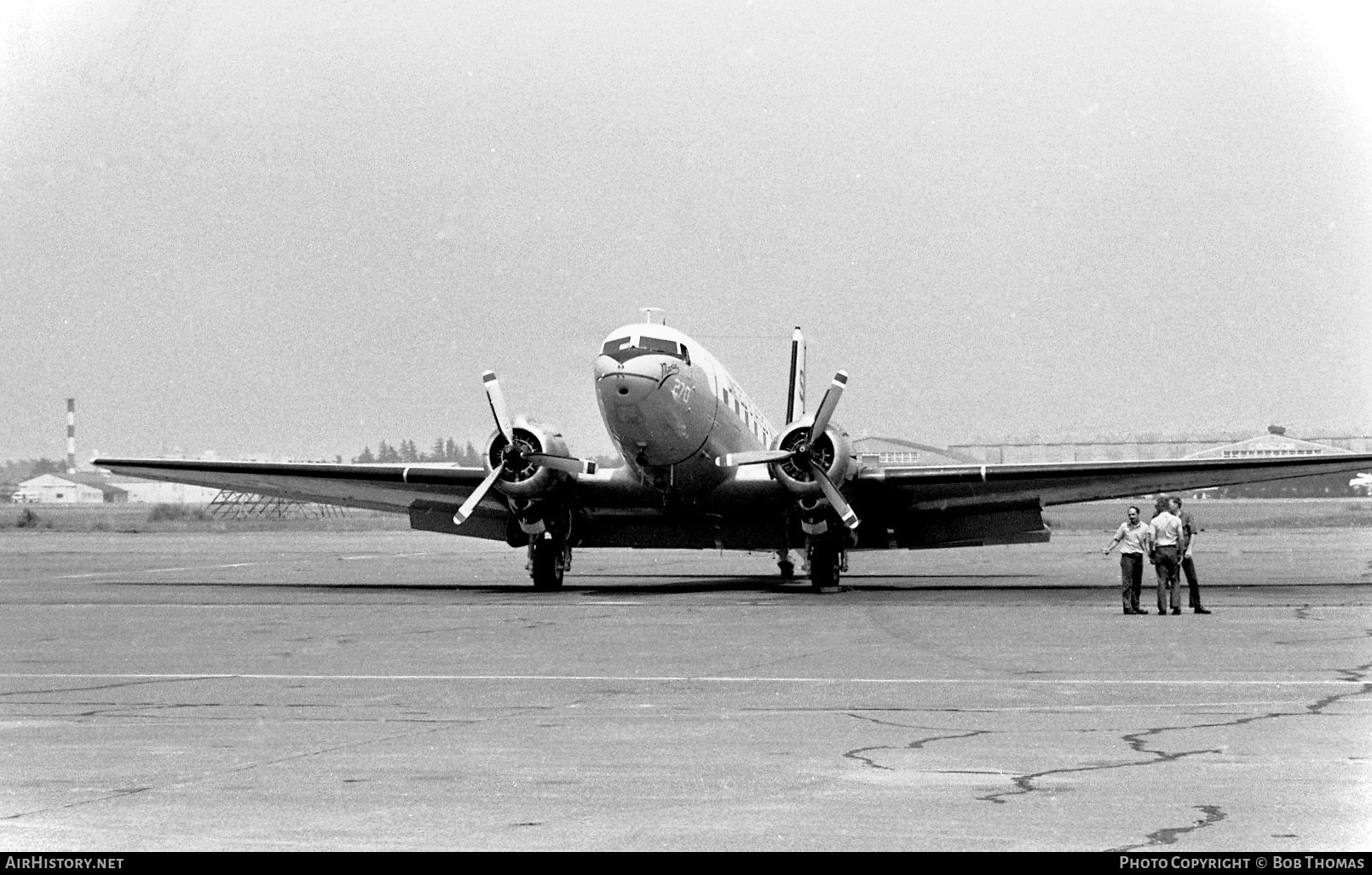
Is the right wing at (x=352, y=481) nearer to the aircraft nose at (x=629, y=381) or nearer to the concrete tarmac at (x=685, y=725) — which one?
the aircraft nose at (x=629, y=381)

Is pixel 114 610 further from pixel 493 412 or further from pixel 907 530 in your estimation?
pixel 907 530

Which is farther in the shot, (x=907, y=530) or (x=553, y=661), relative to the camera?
(x=907, y=530)

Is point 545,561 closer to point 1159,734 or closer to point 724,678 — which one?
point 724,678

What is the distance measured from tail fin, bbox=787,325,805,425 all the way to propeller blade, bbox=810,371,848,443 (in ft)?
17.0

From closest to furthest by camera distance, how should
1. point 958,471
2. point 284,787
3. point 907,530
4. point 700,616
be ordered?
point 284,787
point 700,616
point 958,471
point 907,530

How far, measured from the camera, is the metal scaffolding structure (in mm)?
107750

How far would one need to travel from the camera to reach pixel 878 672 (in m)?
16.2

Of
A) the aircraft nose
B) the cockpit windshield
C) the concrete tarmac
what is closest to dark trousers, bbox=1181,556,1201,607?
the concrete tarmac

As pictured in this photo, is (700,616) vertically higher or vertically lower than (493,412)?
lower

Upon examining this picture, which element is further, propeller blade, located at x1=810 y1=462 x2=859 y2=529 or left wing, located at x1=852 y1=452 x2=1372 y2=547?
left wing, located at x1=852 y1=452 x2=1372 y2=547

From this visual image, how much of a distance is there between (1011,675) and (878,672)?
123 centimetres

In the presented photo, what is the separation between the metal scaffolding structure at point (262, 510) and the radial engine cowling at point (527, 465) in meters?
73.2

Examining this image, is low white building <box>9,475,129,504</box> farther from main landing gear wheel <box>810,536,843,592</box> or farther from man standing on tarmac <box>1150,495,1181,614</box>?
man standing on tarmac <box>1150,495,1181,614</box>
